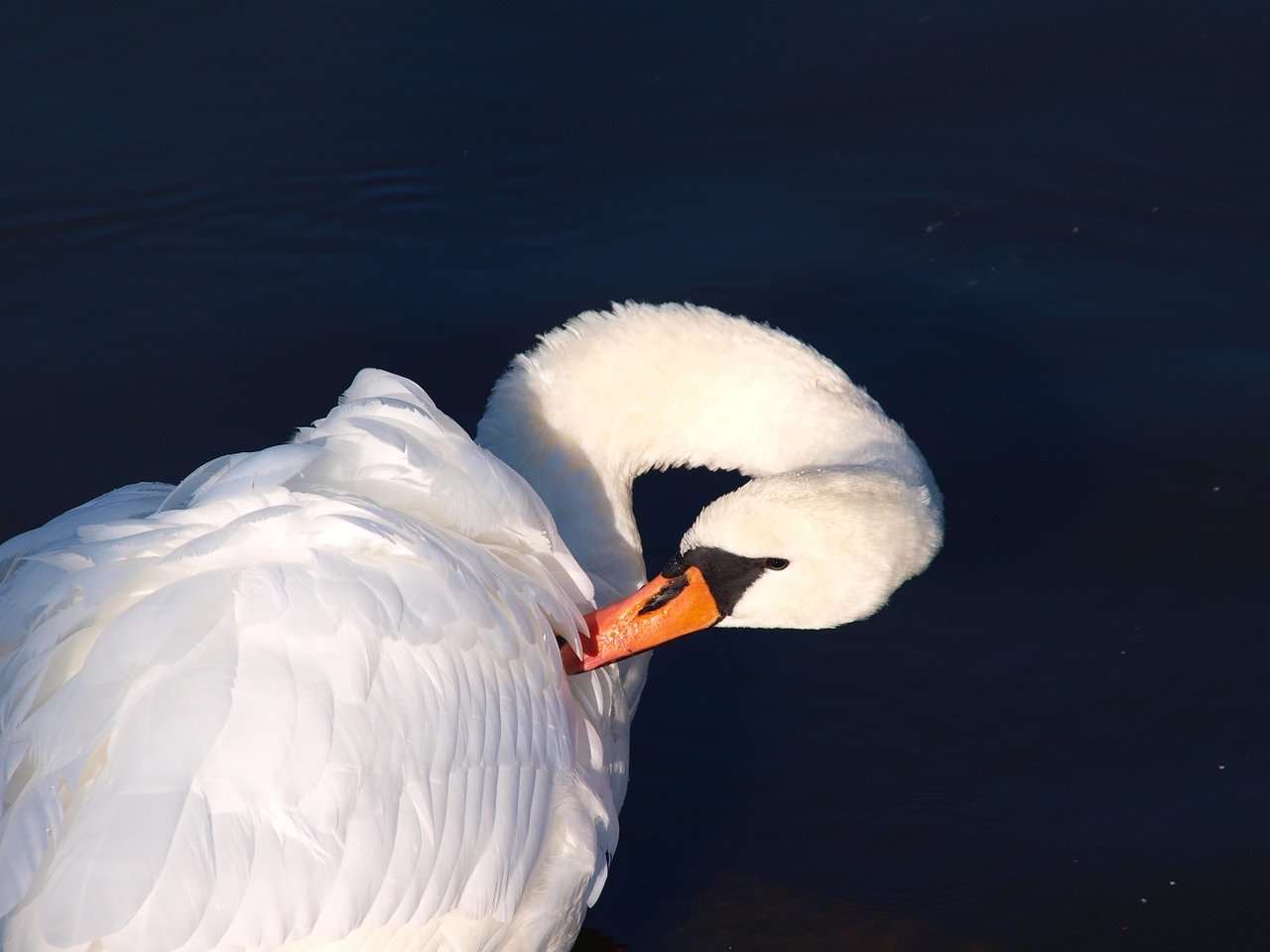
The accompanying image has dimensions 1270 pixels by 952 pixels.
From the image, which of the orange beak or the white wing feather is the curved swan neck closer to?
the orange beak

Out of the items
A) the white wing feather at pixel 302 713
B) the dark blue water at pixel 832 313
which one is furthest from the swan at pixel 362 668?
the dark blue water at pixel 832 313

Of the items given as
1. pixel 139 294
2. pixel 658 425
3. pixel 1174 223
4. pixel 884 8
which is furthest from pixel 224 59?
pixel 1174 223

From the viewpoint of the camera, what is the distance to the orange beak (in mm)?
4262

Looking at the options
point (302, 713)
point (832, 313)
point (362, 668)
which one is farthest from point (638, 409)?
point (832, 313)

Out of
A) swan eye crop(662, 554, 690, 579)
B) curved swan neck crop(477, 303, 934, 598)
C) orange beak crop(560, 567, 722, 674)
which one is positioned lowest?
orange beak crop(560, 567, 722, 674)

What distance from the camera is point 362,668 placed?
3.41 m

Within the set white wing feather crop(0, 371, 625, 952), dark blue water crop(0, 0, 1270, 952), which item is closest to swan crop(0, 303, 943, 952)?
white wing feather crop(0, 371, 625, 952)

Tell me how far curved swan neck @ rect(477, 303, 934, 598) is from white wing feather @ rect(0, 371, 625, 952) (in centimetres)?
81

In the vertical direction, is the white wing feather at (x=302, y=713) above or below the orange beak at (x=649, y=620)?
above

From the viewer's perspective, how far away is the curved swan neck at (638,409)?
487 cm

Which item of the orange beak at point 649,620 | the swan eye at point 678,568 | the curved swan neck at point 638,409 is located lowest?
the orange beak at point 649,620

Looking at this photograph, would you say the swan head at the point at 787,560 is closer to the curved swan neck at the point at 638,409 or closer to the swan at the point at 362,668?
the swan at the point at 362,668

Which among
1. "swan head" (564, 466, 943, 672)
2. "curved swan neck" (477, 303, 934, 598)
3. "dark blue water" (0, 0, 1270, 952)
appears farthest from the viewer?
"dark blue water" (0, 0, 1270, 952)

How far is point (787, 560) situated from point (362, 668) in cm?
135
